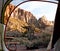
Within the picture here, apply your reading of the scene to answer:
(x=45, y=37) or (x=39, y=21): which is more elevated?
(x=39, y=21)

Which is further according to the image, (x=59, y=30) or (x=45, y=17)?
(x=45, y=17)

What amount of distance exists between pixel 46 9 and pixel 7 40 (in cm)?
72

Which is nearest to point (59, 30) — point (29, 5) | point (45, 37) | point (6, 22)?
point (45, 37)

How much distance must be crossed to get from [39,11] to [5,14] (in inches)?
19.4

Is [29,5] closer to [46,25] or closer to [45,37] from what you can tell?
[46,25]

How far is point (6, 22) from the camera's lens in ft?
6.72

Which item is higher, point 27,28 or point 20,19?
point 20,19

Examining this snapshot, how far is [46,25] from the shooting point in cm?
208

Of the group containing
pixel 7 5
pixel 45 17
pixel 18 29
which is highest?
pixel 7 5

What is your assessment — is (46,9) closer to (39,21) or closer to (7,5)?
(39,21)

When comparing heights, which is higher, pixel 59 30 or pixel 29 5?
pixel 29 5

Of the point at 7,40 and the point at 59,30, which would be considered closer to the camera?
the point at 59,30

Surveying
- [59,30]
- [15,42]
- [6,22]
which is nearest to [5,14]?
[6,22]

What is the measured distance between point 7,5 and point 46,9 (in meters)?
0.57
